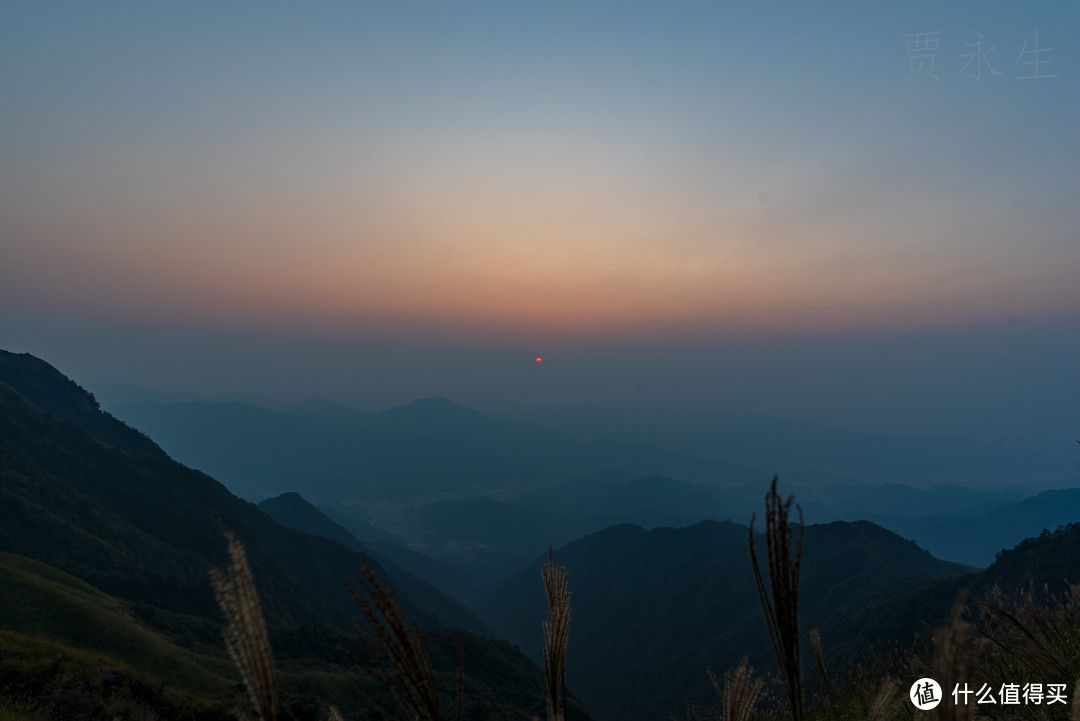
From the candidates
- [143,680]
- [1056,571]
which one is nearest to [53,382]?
[143,680]

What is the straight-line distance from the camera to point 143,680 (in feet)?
58.7

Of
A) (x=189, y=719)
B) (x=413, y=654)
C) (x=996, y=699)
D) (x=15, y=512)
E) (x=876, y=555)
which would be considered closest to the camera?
(x=413, y=654)

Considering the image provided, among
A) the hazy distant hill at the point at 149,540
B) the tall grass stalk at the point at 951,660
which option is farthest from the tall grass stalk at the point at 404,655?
the hazy distant hill at the point at 149,540

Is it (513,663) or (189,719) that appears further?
(513,663)

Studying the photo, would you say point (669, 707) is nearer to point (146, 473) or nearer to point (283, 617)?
point (283, 617)

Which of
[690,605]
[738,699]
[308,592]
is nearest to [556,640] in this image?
[738,699]

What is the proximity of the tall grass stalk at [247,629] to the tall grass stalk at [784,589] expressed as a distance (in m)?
2.97

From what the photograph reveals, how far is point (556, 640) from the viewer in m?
4.77

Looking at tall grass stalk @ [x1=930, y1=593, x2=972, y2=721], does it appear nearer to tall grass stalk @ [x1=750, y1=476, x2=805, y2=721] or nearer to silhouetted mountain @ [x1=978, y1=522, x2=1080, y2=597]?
tall grass stalk @ [x1=750, y1=476, x2=805, y2=721]

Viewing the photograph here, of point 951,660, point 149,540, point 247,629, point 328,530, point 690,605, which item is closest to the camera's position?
point 951,660

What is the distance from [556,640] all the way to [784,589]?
7.17ft

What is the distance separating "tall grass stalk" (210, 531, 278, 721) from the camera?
300 centimetres

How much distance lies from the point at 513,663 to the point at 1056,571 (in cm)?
5251

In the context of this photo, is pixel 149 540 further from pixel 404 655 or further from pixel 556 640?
pixel 404 655
